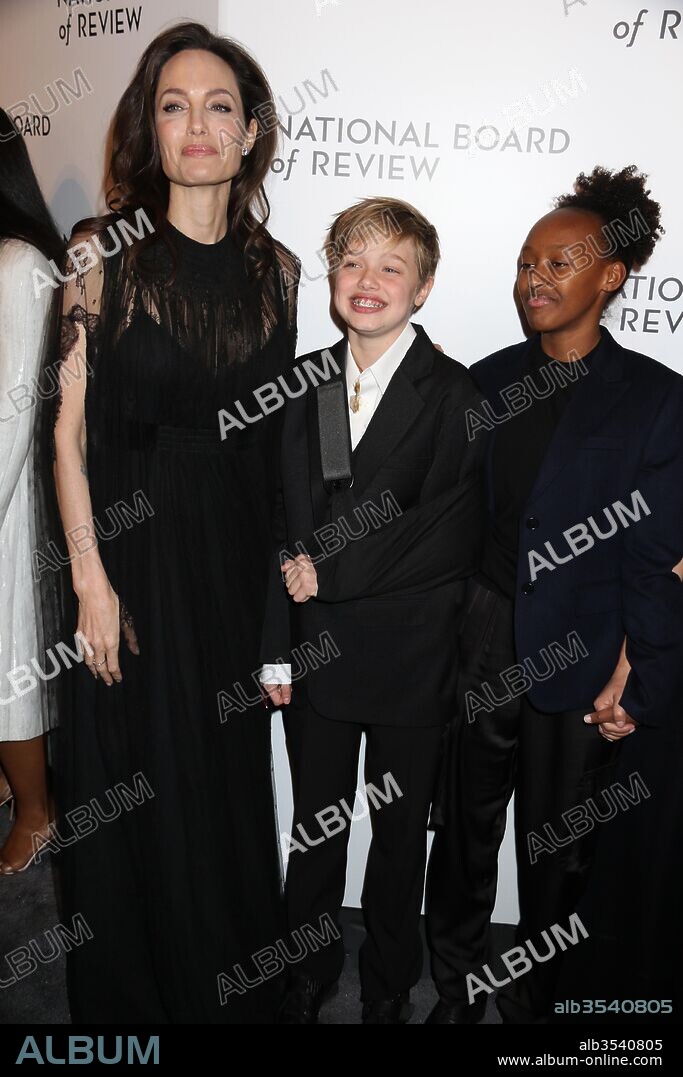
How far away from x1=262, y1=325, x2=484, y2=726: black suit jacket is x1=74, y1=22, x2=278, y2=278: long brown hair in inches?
13.8

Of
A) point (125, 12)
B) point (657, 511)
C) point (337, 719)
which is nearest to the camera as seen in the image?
point (657, 511)

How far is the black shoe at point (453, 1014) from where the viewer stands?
2070 mm

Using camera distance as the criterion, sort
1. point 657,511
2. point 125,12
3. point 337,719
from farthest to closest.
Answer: point 125,12 → point 337,719 → point 657,511

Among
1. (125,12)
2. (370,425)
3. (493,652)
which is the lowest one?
(493,652)

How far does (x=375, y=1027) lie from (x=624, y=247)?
71.7 inches

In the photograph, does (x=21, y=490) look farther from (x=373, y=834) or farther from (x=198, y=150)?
(x=373, y=834)

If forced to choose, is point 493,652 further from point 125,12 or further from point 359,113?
point 125,12

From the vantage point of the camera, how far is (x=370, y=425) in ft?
5.74

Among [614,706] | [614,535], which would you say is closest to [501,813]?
[614,706]

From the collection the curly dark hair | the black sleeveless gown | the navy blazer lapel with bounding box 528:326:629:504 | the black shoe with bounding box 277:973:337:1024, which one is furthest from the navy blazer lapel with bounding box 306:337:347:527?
the black shoe with bounding box 277:973:337:1024

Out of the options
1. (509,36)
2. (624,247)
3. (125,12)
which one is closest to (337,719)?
(624,247)

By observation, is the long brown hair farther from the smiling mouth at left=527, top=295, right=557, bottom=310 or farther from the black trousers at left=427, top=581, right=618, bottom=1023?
the black trousers at left=427, top=581, right=618, bottom=1023

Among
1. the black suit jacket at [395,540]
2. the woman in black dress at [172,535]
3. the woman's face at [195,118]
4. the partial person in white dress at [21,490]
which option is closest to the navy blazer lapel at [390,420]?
the black suit jacket at [395,540]

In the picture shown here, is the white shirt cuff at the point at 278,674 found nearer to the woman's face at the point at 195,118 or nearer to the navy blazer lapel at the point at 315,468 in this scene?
the navy blazer lapel at the point at 315,468
